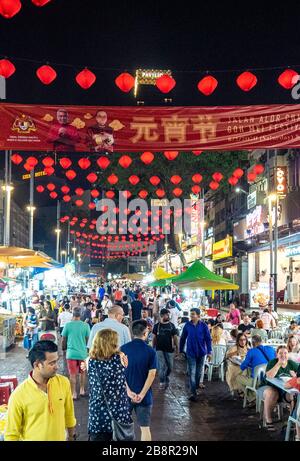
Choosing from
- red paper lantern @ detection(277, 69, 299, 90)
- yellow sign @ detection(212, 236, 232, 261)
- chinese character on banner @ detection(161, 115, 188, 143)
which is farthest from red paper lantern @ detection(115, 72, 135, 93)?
yellow sign @ detection(212, 236, 232, 261)

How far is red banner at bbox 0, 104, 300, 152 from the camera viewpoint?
12.9 metres

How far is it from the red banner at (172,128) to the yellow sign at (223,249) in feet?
109

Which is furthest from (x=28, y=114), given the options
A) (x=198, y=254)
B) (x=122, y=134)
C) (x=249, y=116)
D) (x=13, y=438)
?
(x=198, y=254)

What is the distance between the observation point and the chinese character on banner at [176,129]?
13.0 m

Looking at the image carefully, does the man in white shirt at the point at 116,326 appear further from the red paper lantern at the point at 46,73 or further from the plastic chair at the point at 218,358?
the plastic chair at the point at 218,358

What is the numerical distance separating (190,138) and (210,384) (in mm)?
5901

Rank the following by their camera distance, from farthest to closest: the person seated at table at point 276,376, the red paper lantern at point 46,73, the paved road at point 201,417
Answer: the red paper lantern at point 46,73 → the person seated at table at point 276,376 → the paved road at point 201,417

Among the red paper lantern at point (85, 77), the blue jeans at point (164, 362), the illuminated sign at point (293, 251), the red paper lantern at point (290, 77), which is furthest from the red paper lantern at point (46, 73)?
the illuminated sign at point (293, 251)

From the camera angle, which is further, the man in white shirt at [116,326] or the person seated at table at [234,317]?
the person seated at table at [234,317]

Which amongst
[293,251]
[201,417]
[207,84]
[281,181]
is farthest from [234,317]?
[281,181]

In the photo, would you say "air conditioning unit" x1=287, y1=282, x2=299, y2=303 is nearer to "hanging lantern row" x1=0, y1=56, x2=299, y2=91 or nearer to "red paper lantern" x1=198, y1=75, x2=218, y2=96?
"hanging lantern row" x1=0, y1=56, x2=299, y2=91

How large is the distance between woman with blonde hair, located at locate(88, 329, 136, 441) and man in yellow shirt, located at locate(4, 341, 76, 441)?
106 centimetres

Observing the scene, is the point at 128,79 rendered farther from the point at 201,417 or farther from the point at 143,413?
the point at 143,413
